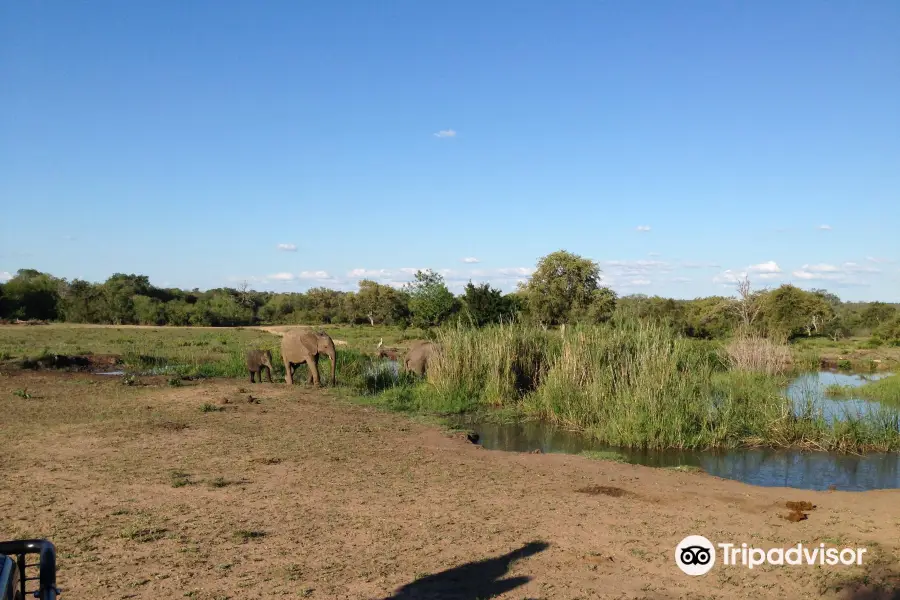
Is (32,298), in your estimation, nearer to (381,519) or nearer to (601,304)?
(601,304)

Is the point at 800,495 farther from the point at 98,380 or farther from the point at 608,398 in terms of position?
the point at 98,380

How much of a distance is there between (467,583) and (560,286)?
29056 millimetres

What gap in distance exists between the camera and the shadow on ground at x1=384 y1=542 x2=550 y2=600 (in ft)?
16.5

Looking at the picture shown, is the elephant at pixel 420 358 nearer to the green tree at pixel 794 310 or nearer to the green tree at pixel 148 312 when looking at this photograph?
the green tree at pixel 794 310

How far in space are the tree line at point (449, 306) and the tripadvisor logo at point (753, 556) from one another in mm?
16882

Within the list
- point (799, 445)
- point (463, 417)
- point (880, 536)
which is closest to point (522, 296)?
point (463, 417)

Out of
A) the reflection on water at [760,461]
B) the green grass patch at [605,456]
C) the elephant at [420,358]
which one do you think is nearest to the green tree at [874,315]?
the reflection on water at [760,461]

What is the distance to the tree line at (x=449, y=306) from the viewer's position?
31812 millimetres

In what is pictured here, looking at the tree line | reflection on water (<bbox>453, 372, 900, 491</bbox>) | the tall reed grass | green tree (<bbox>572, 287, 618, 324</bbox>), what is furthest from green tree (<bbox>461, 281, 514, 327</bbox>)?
reflection on water (<bbox>453, 372, 900, 491</bbox>)

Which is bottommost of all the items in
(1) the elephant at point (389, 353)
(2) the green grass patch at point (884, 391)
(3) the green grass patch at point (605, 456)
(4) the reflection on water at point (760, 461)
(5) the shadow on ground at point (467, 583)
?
(4) the reflection on water at point (760, 461)

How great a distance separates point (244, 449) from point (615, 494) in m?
5.42

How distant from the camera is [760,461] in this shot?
11.0 metres

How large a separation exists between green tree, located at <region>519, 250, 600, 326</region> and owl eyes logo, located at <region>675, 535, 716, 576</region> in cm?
2529

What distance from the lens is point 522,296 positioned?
113ft
